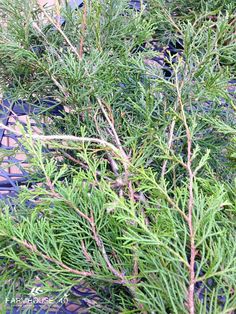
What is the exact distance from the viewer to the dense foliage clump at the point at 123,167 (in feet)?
0.98

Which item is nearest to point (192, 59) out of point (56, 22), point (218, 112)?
point (218, 112)

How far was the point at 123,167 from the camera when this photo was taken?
398 millimetres

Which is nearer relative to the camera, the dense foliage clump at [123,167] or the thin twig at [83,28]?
the dense foliage clump at [123,167]

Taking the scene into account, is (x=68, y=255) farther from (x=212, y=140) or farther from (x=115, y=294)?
(x=212, y=140)

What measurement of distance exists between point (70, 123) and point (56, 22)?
13cm

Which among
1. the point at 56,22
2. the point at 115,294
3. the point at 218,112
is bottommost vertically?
→ the point at 115,294

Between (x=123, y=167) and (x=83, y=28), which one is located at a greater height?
(x=83, y=28)

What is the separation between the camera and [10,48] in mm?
447

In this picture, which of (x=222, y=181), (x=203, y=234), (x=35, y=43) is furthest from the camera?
(x=35, y=43)

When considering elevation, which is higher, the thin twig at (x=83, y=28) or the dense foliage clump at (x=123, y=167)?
the thin twig at (x=83, y=28)

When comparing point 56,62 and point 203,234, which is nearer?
point 203,234

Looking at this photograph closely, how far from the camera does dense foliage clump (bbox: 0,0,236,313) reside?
299 millimetres

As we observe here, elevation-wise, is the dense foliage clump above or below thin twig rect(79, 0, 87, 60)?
below

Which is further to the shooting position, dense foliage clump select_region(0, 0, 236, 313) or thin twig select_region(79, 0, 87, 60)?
thin twig select_region(79, 0, 87, 60)
